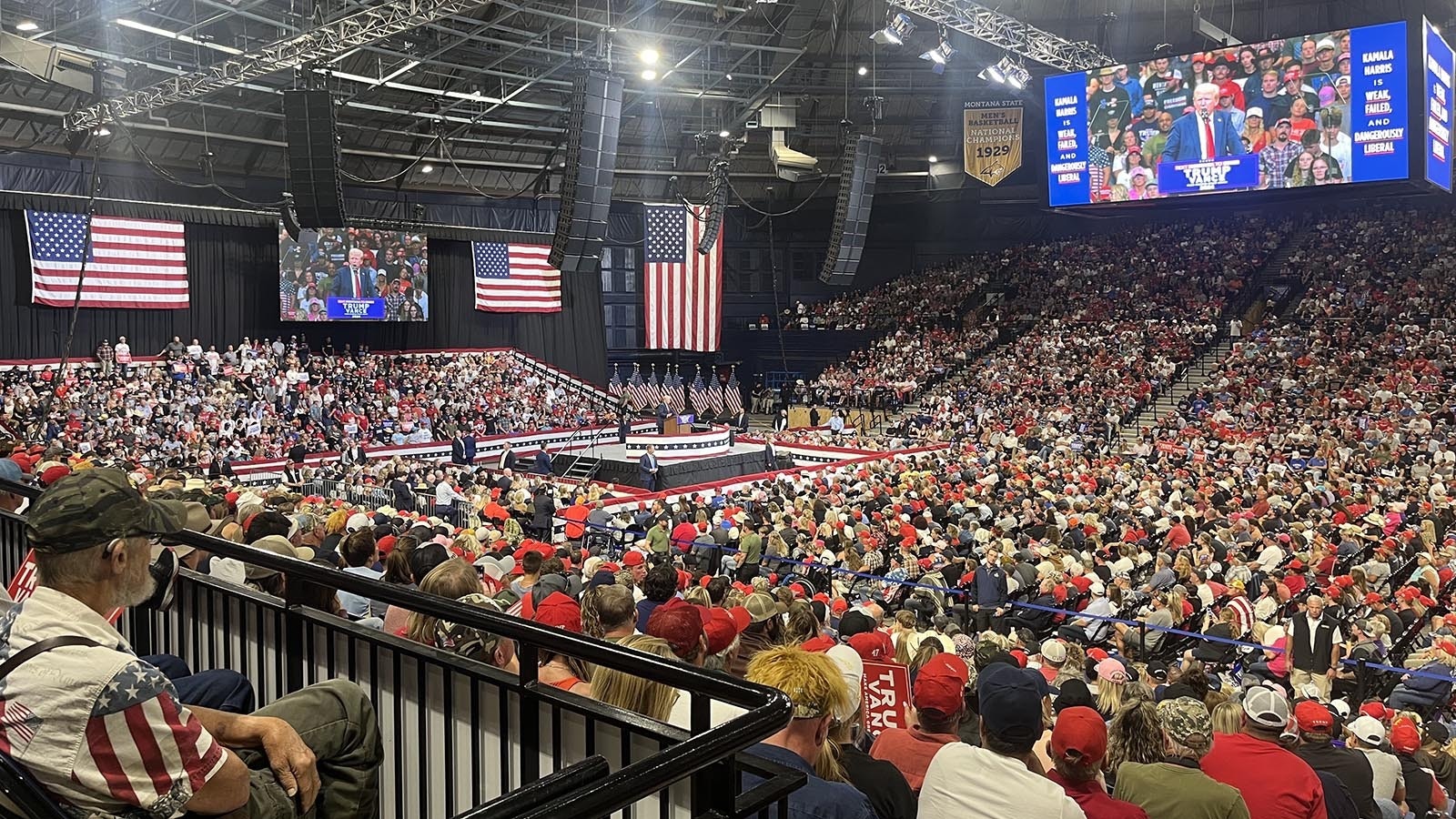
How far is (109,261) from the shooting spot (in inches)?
945

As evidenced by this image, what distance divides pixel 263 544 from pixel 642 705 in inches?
106

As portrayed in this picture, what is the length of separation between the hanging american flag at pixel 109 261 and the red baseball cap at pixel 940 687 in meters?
23.7

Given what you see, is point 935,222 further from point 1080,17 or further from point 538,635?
point 538,635

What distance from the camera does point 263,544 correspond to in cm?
492

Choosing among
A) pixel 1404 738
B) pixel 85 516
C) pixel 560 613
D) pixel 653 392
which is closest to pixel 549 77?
pixel 653 392

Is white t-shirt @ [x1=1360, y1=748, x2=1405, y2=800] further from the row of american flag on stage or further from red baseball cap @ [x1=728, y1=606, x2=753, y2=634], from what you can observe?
the row of american flag on stage

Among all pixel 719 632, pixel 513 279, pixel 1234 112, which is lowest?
pixel 719 632

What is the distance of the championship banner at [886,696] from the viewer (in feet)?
16.7

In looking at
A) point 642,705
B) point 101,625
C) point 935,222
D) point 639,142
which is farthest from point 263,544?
point 935,222

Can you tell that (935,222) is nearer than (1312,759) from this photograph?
No

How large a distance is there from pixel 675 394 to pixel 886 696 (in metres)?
27.5

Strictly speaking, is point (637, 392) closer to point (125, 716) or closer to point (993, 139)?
point (993, 139)

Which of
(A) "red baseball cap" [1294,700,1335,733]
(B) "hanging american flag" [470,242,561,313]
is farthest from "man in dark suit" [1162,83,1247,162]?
(A) "red baseball cap" [1294,700,1335,733]

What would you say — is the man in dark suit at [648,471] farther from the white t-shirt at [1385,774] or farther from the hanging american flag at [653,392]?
the white t-shirt at [1385,774]
